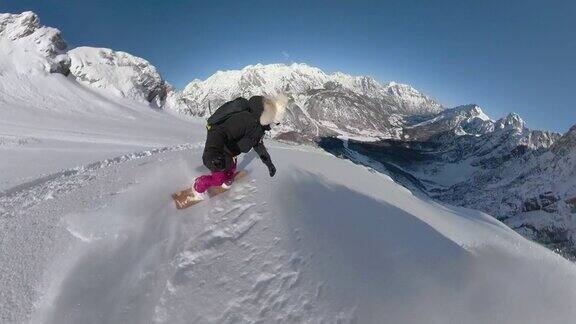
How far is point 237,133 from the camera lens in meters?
8.94

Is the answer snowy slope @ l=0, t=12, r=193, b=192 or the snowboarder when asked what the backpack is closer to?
the snowboarder

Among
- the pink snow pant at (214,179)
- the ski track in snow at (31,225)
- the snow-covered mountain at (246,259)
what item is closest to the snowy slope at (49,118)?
the ski track in snow at (31,225)

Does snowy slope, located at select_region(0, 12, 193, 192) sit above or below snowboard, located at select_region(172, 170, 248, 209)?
below

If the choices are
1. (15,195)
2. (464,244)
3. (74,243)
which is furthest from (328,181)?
(15,195)

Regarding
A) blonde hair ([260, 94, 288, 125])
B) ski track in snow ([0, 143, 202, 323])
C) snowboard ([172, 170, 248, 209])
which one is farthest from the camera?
blonde hair ([260, 94, 288, 125])

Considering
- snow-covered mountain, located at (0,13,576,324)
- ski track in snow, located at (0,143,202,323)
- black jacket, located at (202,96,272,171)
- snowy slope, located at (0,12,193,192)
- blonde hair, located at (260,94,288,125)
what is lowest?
snowy slope, located at (0,12,193,192)

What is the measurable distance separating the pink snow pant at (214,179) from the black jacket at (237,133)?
0.46 feet

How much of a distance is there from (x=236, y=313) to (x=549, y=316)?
554 centimetres

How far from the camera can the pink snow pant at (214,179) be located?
8.70 m

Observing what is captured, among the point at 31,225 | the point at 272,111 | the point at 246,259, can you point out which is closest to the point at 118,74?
the point at 272,111

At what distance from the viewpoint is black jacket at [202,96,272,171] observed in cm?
884

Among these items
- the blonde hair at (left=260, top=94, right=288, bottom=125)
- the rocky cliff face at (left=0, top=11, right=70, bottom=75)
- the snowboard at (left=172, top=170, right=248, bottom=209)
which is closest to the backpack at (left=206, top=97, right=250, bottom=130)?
the blonde hair at (left=260, top=94, right=288, bottom=125)

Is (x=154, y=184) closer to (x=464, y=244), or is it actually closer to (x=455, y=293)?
(x=455, y=293)

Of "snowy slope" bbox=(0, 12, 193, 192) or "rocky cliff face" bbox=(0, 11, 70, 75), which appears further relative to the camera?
"rocky cliff face" bbox=(0, 11, 70, 75)
